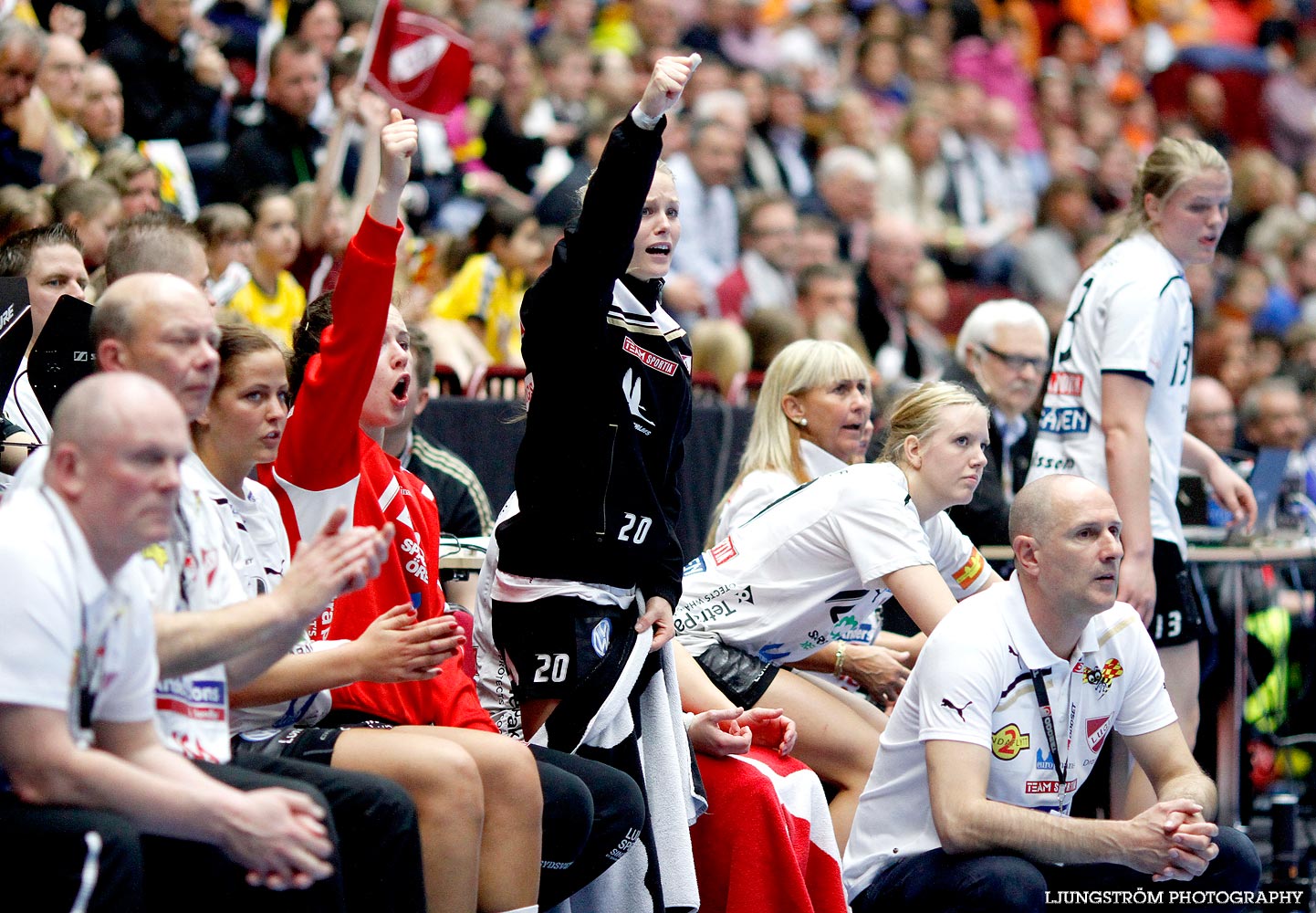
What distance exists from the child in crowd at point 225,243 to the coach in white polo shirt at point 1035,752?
324 centimetres

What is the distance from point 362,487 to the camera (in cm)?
363

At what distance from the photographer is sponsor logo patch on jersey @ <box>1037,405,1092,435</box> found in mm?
4789

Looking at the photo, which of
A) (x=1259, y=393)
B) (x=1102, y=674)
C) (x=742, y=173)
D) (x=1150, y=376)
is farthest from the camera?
(x=742, y=173)

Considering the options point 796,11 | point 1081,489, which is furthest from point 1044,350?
point 796,11

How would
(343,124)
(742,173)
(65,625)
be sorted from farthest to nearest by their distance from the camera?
(742,173), (343,124), (65,625)

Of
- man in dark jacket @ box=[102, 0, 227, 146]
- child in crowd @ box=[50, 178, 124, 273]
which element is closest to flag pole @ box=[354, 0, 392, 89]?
man in dark jacket @ box=[102, 0, 227, 146]

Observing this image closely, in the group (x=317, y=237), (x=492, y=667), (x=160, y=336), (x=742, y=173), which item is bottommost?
(x=492, y=667)

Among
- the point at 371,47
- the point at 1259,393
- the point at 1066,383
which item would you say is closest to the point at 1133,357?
the point at 1066,383

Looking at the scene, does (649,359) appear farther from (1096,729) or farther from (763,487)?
(1096,729)

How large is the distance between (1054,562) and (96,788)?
2194 millimetres

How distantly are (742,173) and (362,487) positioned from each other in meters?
7.25

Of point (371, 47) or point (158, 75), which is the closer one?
point (371, 47)

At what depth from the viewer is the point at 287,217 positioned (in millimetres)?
6590

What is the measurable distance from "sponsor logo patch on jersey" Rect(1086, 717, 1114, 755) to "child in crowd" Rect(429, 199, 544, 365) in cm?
393
